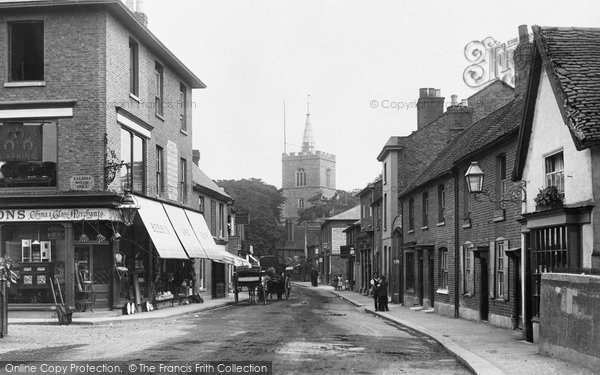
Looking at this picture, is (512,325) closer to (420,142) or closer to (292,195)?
(420,142)

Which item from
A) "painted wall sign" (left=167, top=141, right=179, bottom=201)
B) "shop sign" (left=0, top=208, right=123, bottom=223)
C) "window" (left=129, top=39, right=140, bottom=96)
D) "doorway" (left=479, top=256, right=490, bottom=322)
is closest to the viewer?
"doorway" (left=479, top=256, right=490, bottom=322)

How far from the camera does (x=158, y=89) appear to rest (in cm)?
3200

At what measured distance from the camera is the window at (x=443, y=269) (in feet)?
93.2

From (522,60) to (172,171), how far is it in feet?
50.2

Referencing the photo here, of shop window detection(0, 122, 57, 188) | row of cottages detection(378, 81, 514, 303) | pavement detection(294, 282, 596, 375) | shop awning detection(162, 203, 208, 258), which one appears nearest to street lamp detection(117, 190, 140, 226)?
shop window detection(0, 122, 57, 188)

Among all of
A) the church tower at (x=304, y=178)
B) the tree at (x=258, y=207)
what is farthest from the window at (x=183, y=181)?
the church tower at (x=304, y=178)

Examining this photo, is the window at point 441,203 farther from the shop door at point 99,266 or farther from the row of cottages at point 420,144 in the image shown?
the shop door at point 99,266

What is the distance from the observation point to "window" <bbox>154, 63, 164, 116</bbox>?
31234 millimetres

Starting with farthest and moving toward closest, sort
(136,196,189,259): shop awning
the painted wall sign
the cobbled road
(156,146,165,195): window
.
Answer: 1. the painted wall sign
2. (156,146,165,195): window
3. (136,196,189,259): shop awning
4. the cobbled road

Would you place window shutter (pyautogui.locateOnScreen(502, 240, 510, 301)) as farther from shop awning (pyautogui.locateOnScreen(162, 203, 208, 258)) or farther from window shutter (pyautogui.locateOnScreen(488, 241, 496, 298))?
shop awning (pyautogui.locateOnScreen(162, 203, 208, 258))

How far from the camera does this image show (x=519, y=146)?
17.6 meters

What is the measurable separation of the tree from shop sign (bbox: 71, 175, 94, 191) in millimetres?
61808

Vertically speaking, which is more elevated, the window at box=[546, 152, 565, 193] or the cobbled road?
the window at box=[546, 152, 565, 193]

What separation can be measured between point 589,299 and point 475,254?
12.3m
